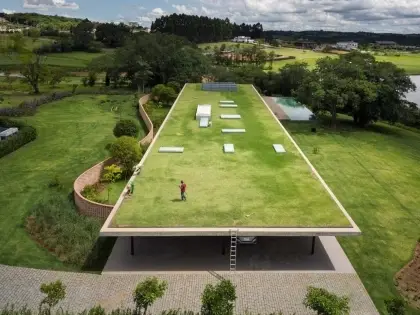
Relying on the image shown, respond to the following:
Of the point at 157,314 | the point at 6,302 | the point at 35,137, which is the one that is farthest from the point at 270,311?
the point at 35,137

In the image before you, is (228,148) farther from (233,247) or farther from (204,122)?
(233,247)

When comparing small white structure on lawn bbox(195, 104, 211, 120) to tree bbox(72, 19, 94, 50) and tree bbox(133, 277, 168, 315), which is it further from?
tree bbox(72, 19, 94, 50)

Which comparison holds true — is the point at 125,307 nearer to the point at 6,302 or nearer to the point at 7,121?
the point at 6,302

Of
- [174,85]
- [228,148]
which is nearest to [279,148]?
[228,148]

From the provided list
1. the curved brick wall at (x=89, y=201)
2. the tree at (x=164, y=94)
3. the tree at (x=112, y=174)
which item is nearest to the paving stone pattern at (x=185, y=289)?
the curved brick wall at (x=89, y=201)

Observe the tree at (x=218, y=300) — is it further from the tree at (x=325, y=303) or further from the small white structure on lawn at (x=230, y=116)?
the small white structure on lawn at (x=230, y=116)

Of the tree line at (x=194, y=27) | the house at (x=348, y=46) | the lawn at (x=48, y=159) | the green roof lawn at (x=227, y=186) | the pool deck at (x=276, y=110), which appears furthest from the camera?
the house at (x=348, y=46)

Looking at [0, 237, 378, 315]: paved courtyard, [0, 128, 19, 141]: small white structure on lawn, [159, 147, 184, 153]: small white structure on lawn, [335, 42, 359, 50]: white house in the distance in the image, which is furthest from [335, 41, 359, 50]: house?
[0, 237, 378, 315]: paved courtyard
